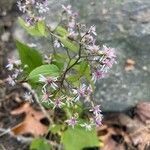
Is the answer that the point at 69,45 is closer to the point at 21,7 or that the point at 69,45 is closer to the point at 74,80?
the point at 74,80

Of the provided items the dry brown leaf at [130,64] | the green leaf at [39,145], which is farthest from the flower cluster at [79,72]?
the dry brown leaf at [130,64]

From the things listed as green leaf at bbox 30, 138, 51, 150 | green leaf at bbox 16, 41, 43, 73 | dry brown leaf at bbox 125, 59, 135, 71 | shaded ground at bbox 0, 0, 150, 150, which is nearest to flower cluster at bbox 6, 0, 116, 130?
green leaf at bbox 16, 41, 43, 73

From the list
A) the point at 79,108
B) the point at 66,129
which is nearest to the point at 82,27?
the point at 79,108

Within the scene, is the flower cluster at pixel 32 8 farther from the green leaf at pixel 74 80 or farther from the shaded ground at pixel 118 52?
the shaded ground at pixel 118 52

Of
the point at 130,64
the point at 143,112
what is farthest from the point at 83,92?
the point at 130,64

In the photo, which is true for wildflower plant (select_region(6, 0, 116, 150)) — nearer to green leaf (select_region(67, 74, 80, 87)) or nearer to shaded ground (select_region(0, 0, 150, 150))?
green leaf (select_region(67, 74, 80, 87))
